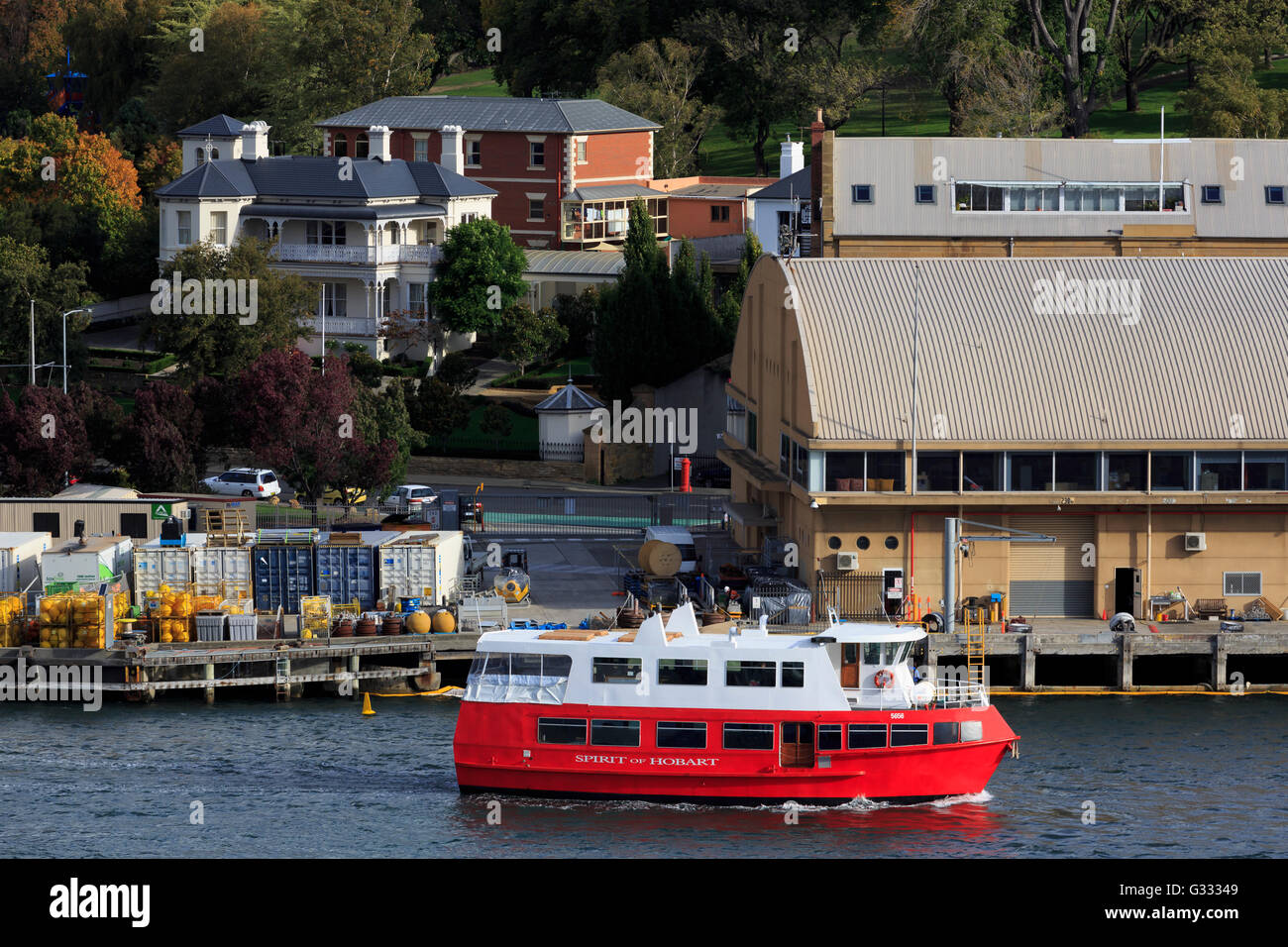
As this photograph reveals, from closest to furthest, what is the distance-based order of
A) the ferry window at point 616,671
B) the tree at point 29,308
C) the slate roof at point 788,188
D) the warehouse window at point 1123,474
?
the ferry window at point 616,671, the warehouse window at point 1123,474, the tree at point 29,308, the slate roof at point 788,188

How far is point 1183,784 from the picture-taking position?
6047cm

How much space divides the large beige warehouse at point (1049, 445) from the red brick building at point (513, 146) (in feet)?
199

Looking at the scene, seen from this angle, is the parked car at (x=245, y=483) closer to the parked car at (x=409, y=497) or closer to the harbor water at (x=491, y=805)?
the parked car at (x=409, y=497)

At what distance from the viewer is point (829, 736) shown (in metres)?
57.7

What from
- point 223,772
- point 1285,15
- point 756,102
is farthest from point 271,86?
point 223,772

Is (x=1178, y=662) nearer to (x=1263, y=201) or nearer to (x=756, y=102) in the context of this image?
(x=1263, y=201)

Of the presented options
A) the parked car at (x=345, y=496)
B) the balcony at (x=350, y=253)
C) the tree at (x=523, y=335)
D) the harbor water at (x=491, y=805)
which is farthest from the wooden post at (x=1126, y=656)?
the balcony at (x=350, y=253)

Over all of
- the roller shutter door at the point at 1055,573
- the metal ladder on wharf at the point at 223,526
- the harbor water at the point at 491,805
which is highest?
the metal ladder on wharf at the point at 223,526

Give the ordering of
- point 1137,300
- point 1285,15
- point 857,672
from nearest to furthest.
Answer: point 857,672, point 1137,300, point 1285,15

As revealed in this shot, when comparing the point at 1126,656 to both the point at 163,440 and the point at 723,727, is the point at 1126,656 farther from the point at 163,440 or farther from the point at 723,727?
the point at 163,440

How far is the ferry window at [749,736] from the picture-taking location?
57.8 m

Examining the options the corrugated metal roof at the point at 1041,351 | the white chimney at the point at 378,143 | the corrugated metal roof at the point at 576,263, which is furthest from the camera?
the white chimney at the point at 378,143

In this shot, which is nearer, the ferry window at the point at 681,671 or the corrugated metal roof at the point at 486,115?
the ferry window at the point at 681,671

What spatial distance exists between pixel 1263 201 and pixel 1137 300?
745 inches
